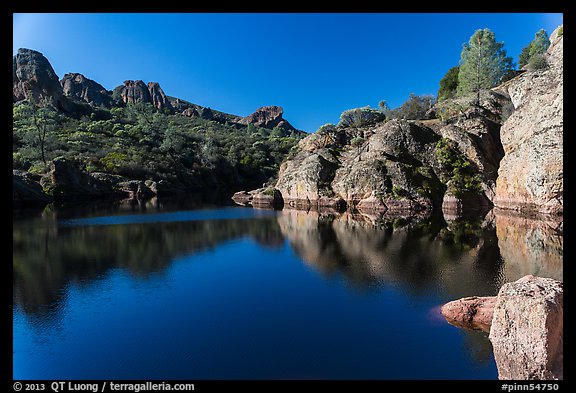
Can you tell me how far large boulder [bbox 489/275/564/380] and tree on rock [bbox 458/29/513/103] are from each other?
7559cm

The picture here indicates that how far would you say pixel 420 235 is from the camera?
34.6 m

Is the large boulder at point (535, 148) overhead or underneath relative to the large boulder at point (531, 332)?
overhead

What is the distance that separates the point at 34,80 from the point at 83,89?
2532 inches

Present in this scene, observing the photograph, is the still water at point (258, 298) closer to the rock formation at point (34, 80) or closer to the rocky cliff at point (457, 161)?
the rocky cliff at point (457, 161)

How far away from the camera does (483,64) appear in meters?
79.1

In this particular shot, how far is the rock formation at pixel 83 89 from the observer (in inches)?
6708

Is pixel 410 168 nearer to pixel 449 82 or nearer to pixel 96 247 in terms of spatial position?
pixel 96 247

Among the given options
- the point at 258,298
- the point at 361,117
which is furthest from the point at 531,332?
the point at 361,117

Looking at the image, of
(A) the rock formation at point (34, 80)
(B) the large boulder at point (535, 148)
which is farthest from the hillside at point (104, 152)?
(B) the large boulder at point (535, 148)

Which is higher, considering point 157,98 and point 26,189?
point 157,98

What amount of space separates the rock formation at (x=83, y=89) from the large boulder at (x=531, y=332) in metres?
187
